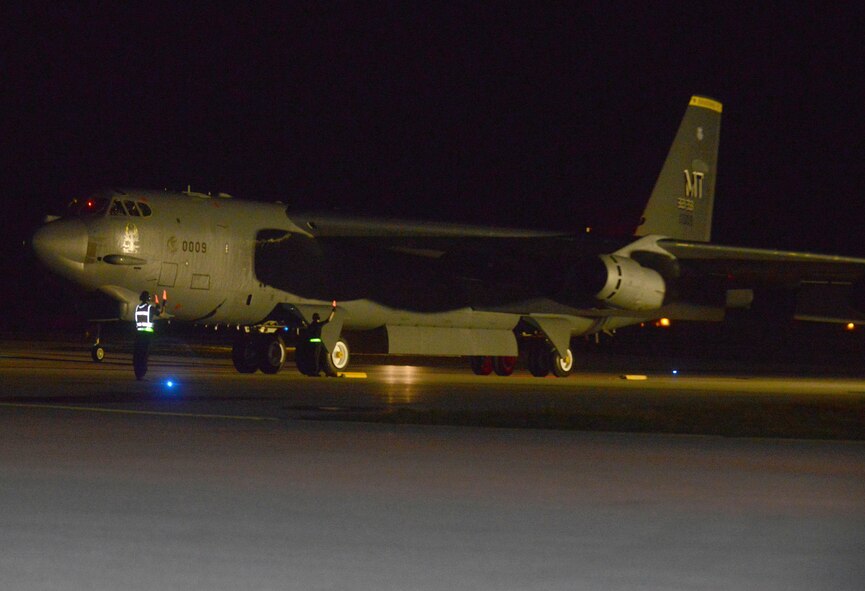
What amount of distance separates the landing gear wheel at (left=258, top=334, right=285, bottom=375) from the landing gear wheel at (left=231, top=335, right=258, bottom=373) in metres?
0.12

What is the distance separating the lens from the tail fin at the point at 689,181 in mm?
33312

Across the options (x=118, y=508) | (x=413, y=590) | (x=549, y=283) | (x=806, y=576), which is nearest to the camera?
(x=413, y=590)

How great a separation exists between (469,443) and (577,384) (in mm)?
13800

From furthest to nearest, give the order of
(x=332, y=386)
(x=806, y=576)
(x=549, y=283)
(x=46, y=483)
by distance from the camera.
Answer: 1. (x=549, y=283)
2. (x=332, y=386)
3. (x=46, y=483)
4. (x=806, y=576)

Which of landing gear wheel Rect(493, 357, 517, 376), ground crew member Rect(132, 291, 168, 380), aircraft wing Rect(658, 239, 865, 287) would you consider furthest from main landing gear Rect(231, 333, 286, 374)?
aircraft wing Rect(658, 239, 865, 287)

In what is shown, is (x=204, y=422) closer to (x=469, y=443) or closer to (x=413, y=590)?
(x=469, y=443)

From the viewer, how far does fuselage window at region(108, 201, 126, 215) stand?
84.3 feet

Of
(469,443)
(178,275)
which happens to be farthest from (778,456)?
(178,275)

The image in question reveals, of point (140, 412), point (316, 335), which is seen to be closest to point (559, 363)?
point (316, 335)

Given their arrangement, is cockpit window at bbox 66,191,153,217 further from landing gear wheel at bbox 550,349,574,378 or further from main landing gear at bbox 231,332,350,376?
landing gear wheel at bbox 550,349,574,378

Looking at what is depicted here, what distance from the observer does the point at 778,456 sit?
41.1 feet

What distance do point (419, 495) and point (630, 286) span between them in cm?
1941

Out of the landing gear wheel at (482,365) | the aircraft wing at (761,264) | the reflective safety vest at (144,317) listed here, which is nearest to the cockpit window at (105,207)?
the reflective safety vest at (144,317)

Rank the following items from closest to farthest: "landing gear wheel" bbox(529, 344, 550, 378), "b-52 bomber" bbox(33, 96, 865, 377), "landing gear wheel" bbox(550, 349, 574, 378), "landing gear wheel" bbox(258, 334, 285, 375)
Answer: "b-52 bomber" bbox(33, 96, 865, 377), "landing gear wheel" bbox(258, 334, 285, 375), "landing gear wheel" bbox(550, 349, 574, 378), "landing gear wheel" bbox(529, 344, 550, 378)
